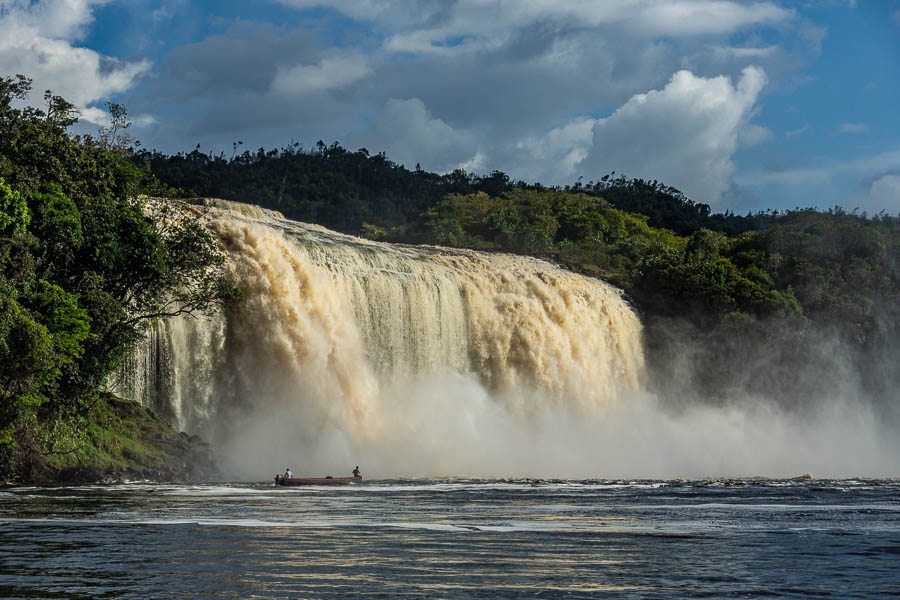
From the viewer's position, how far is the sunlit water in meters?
11.4

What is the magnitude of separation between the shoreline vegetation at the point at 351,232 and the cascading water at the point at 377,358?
1616 millimetres

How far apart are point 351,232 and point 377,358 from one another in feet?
182

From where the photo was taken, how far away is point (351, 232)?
95.2 m

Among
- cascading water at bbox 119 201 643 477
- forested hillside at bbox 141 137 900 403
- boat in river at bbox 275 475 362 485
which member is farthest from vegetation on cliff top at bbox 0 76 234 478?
forested hillside at bbox 141 137 900 403

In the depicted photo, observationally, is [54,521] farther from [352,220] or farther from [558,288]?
[352,220]

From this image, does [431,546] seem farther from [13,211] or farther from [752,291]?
[752,291]

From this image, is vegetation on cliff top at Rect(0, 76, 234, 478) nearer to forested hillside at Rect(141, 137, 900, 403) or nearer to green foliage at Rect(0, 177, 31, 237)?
green foliage at Rect(0, 177, 31, 237)

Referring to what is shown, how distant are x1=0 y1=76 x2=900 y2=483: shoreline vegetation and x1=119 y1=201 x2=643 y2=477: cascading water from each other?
1.62 metres

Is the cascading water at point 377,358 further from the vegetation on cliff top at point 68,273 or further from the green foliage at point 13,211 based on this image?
the green foliage at point 13,211

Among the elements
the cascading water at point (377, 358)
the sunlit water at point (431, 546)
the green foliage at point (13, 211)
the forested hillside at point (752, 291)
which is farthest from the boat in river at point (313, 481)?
the forested hillside at point (752, 291)

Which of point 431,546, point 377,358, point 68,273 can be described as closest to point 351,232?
point 377,358

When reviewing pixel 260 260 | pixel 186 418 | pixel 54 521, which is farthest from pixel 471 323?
pixel 54 521

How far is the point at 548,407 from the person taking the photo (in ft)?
153

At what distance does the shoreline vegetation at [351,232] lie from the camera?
29000 millimetres
